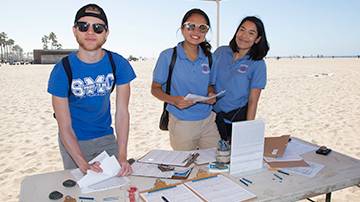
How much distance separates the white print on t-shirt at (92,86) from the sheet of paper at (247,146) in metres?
0.92

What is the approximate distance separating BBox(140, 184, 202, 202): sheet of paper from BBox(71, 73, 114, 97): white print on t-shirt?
0.79 metres

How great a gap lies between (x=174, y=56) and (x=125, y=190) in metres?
1.24

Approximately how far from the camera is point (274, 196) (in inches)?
64.0

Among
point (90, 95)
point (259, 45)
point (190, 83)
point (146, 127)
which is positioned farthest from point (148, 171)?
point (146, 127)

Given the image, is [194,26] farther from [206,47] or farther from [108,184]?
[108,184]

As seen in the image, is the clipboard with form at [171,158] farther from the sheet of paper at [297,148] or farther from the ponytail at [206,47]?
the ponytail at [206,47]

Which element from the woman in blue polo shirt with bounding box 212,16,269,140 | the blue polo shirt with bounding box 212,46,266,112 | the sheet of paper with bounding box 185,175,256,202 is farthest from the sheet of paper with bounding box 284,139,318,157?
the sheet of paper with bounding box 185,175,256,202

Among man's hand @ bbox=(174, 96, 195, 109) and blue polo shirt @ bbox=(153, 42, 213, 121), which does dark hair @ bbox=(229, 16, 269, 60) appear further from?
man's hand @ bbox=(174, 96, 195, 109)

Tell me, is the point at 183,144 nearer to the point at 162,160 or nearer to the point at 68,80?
the point at 162,160

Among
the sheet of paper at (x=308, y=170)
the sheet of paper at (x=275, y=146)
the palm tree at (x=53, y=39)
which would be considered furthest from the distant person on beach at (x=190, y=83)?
the palm tree at (x=53, y=39)

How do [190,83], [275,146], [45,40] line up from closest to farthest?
[275,146], [190,83], [45,40]

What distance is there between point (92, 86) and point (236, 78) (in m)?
1.26

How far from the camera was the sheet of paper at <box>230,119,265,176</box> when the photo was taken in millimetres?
1805

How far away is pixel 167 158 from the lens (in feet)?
7.06
